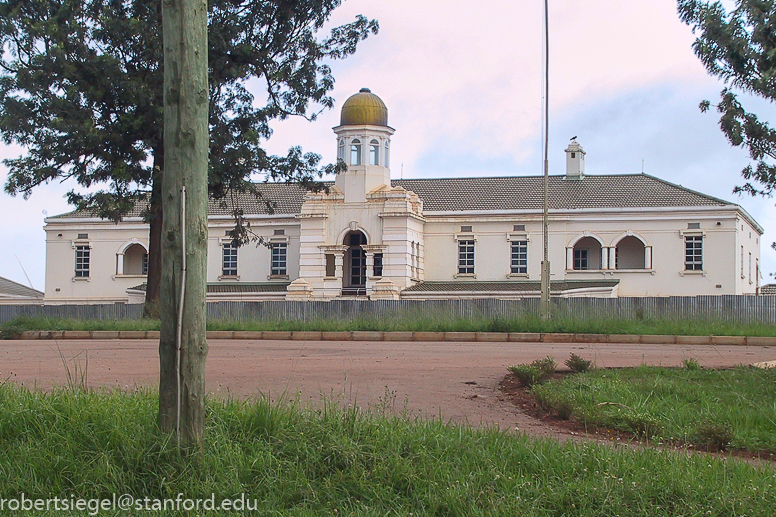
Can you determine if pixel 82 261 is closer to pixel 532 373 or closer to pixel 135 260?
pixel 135 260

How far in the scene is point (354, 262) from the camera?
5312 cm

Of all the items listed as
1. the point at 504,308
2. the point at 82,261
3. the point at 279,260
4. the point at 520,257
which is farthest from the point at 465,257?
the point at 82,261

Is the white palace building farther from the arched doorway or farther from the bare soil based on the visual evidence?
the bare soil

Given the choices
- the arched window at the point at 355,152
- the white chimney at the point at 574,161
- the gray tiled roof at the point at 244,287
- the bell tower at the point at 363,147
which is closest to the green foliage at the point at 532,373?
the bell tower at the point at 363,147

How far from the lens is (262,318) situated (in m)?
29.4

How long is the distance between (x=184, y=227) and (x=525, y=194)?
47500mm

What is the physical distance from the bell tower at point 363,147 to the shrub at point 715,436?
42720 mm

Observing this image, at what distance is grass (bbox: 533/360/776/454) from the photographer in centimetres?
761

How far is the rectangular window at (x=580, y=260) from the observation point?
51.8 metres

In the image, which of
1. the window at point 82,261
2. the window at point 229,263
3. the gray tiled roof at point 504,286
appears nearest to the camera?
the gray tiled roof at point 504,286

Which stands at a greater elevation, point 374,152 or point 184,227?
point 374,152

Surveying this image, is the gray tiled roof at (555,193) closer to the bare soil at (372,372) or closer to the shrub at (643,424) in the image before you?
the bare soil at (372,372)

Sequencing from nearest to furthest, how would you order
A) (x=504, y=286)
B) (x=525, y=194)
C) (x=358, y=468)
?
(x=358, y=468) < (x=504, y=286) < (x=525, y=194)

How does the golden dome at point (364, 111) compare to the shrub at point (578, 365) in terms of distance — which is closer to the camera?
the shrub at point (578, 365)
